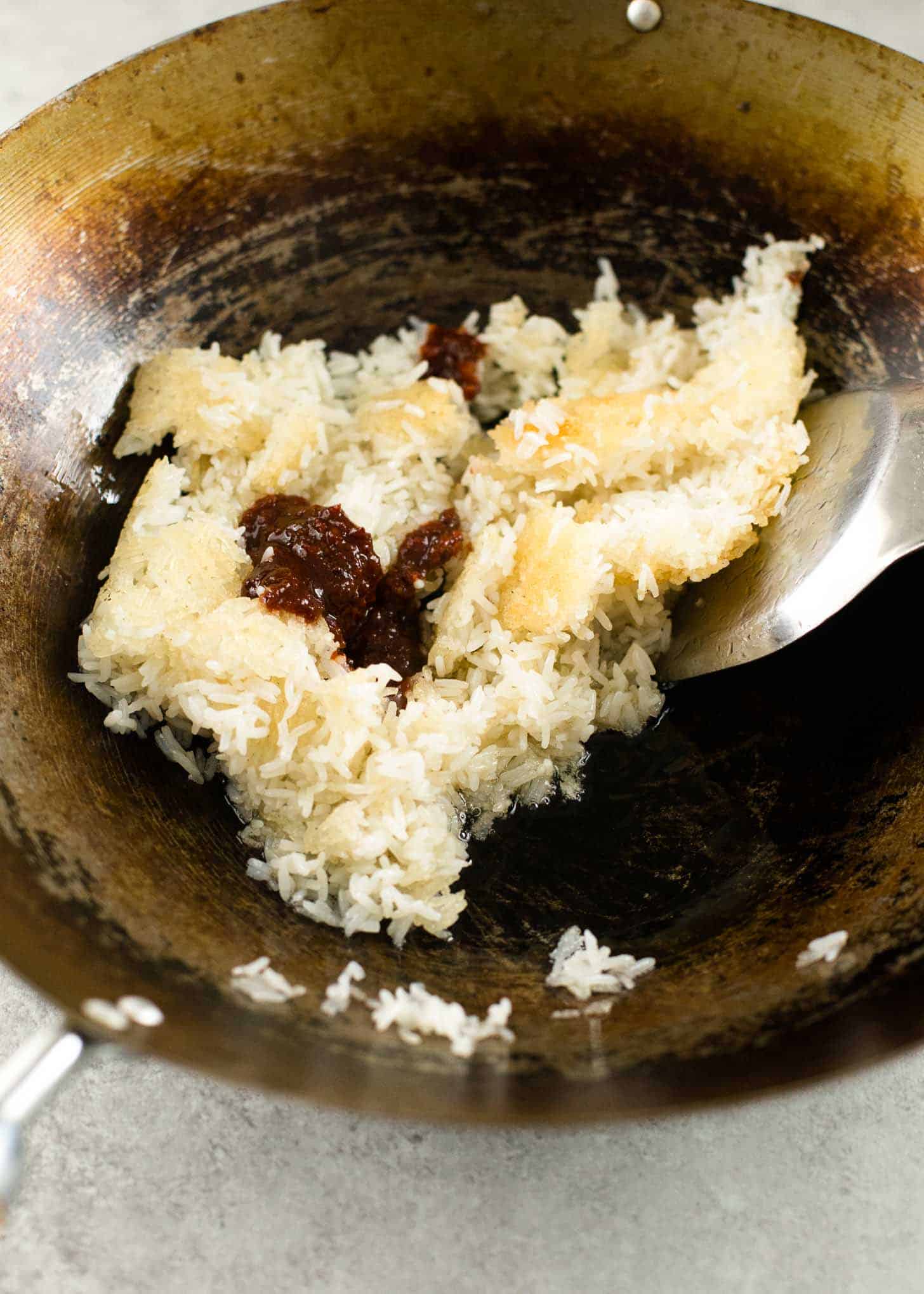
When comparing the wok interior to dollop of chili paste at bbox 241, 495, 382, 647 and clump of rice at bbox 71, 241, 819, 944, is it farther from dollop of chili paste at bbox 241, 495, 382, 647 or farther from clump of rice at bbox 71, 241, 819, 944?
dollop of chili paste at bbox 241, 495, 382, 647

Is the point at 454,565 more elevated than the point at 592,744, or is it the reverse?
the point at 454,565

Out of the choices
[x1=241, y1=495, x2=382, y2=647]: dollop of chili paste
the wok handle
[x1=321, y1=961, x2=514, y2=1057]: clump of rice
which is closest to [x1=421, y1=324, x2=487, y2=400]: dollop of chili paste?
[x1=241, y1=495, x2=382, y2=647]: dollop of chili paste

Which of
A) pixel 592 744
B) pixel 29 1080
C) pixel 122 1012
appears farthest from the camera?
pixel 592 744

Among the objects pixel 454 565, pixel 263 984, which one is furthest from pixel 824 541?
pixel 263 984

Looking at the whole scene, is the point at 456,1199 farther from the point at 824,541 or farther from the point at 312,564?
the point at 824,541

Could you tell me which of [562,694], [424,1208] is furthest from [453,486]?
[424,1208]

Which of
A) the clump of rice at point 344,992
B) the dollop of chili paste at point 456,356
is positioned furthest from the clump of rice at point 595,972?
the dollop of chili paste at point 456,356

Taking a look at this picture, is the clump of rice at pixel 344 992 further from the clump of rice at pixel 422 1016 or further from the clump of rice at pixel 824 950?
the clump of rice at pixel 824 950
